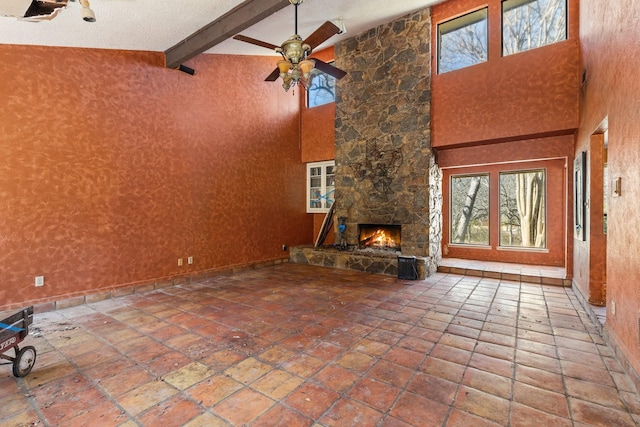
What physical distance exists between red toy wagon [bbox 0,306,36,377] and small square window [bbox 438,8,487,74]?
22.2ft

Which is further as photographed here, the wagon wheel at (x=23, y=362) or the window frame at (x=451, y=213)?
the window frame at (x=451, y=213)

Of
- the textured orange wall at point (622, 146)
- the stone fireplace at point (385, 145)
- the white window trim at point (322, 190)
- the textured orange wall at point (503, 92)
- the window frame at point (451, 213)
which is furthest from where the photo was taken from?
the white window trim at point (322, 190)

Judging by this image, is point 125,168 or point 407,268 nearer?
point 125,168

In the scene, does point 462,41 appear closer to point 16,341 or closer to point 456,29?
point 456,29

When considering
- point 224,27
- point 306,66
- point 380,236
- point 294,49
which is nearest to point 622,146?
point 306,66

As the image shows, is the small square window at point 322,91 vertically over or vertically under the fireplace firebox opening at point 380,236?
over

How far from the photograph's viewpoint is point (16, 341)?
2.33m

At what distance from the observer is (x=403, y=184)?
5.91 metres

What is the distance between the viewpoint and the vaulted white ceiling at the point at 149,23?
→ 3.15 metres

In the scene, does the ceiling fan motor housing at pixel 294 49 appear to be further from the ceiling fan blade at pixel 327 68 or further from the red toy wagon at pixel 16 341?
the red toy wagon at pixel 16 341

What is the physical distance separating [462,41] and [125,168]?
20.2 feet

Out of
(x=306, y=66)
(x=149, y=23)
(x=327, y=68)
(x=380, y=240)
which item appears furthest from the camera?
(x=380, y=240)

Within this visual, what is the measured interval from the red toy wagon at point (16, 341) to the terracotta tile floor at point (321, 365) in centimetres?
9

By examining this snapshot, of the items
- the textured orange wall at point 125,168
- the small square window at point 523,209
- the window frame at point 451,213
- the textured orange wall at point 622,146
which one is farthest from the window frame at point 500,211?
the textured orange wall at point 125,168
